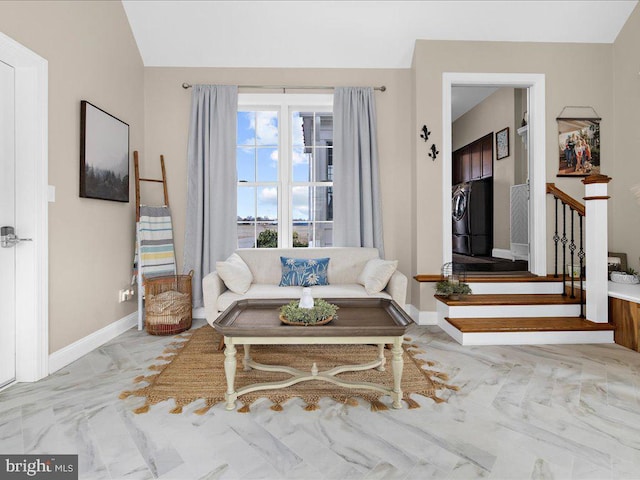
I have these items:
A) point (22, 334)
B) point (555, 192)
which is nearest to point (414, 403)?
point (22, 334)

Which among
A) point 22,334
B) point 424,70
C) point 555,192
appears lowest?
point 22,334

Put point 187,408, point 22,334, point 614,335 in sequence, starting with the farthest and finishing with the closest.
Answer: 1. point 614,335
2. point 22,334
3. point 187,408

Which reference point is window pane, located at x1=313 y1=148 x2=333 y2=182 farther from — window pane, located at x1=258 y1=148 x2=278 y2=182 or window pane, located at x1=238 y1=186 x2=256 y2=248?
window pane, located at x1=238 y1=186 x2=256 y2=248

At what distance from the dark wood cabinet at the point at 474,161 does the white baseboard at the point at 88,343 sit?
6062mm

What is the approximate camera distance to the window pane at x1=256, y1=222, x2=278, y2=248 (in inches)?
173

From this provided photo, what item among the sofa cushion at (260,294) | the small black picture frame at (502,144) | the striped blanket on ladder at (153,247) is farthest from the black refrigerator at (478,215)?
the striped blanket on ladder at (153,247)

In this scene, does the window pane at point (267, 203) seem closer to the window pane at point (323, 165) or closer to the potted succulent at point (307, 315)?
the window pane at point (323, 165)

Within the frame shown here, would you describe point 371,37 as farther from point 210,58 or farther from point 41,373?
point 41,373

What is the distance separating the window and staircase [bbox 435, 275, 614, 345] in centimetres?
169

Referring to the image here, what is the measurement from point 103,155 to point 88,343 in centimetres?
162

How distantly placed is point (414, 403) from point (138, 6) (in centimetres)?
430

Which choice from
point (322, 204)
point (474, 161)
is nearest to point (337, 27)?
point (322, 204)

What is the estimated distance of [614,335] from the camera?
128 inches

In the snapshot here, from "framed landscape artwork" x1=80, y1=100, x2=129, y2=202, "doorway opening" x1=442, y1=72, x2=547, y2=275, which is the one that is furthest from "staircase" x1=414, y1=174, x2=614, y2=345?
"framed landscape artwork" x1=80, y1=100, x2=129, y2=202
